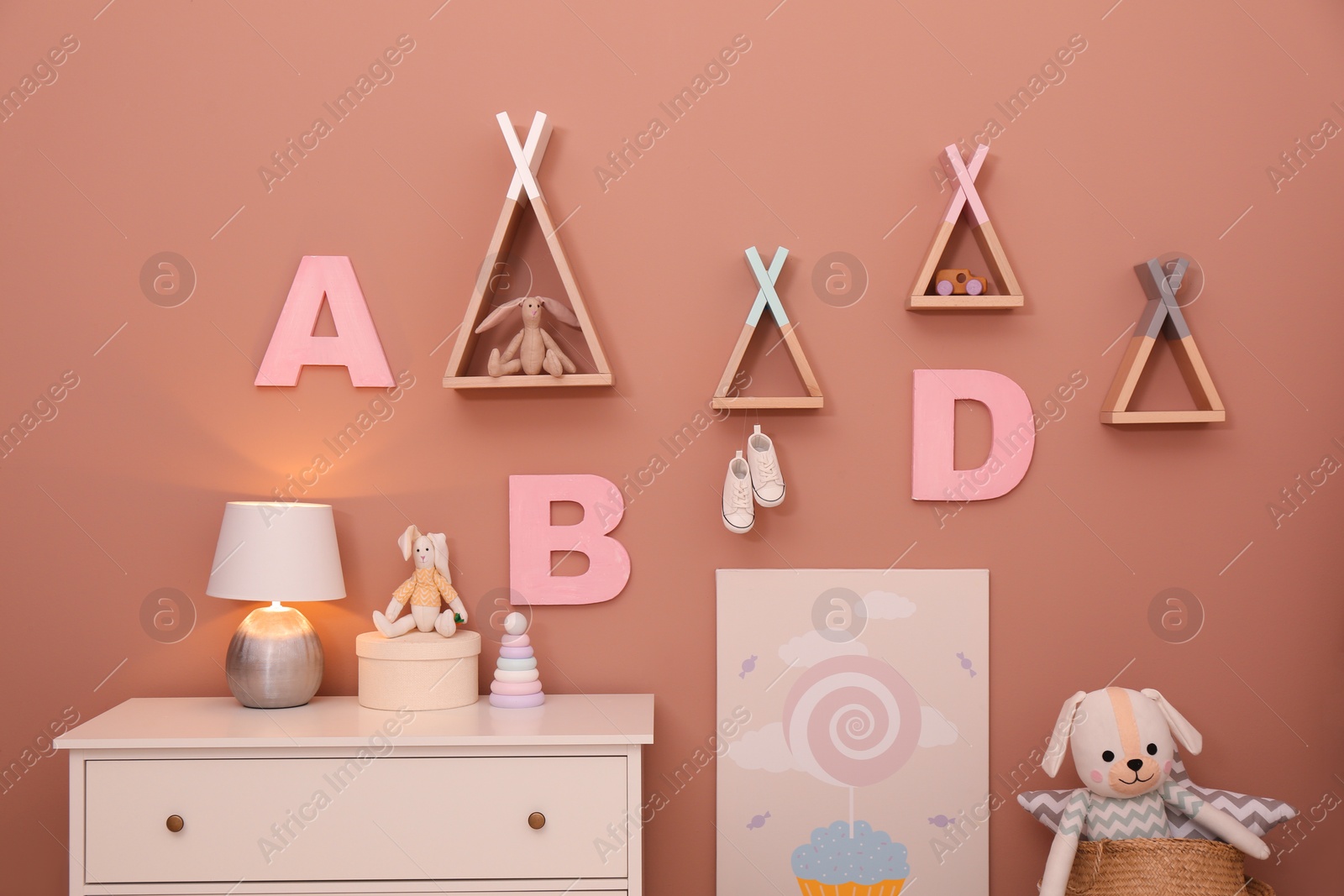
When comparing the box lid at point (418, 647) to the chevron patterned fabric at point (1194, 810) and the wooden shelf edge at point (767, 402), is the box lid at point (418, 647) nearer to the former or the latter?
the wooden shelf edge at point (767, 402)

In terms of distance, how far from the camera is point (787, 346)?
202cm

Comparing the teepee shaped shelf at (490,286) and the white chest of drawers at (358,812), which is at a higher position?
the teepee shaped shelf at (490,286)

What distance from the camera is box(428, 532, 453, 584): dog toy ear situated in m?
2.02

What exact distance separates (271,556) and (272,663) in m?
0.22

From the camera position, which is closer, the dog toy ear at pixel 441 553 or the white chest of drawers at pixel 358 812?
the white chest of drawers at pixel 358 812

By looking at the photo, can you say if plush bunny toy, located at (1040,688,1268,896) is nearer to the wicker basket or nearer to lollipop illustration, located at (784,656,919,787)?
the wicker basket

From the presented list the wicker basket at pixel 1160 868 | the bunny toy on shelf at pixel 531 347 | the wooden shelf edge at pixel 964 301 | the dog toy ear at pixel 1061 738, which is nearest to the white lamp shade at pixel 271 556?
the bunny toy on shelf at pixel 531 347

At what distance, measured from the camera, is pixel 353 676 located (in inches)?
83.0

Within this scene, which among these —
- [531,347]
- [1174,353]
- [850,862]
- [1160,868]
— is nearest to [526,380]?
[531,347]

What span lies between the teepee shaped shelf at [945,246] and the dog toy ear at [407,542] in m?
1.17

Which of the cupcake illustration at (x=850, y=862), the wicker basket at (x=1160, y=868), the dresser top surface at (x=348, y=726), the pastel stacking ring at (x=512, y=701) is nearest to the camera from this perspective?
the dresser top surface at (x=348, y=726)

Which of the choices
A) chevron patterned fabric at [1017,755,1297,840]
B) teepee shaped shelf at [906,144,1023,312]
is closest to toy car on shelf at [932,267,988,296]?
teepee shaped shelf at [906,144,1023,312]

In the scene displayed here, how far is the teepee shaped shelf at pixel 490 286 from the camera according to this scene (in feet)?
6.40

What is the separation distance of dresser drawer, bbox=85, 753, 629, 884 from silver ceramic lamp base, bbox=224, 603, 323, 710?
20 centimetres
